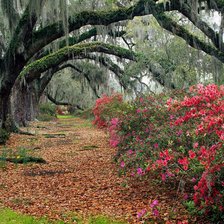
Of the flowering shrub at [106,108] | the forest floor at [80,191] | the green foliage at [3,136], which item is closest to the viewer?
the forest floor at [80,191]

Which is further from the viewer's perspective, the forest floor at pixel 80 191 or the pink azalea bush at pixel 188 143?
the forest floor at pixel 80 191

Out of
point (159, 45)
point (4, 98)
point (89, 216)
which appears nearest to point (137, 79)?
point (159, 45)

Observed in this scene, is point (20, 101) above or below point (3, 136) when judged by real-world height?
above

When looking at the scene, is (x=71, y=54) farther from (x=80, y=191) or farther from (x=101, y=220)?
(x=101, y=220)

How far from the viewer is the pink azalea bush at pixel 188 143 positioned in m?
3.98

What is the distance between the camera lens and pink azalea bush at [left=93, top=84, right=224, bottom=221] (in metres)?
3.98

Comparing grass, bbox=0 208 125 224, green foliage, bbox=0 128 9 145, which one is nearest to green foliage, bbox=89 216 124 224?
grass, bbox=0 208 125 224

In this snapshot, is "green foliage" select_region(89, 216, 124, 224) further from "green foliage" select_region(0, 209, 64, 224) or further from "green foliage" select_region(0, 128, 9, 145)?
"green foliage" select_region(0, 128, 9, 145)

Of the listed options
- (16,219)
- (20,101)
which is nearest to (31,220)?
(16,219)

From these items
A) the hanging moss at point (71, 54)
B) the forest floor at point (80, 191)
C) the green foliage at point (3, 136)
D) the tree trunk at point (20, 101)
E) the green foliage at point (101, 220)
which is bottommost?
the green foliage at point (101, 220)

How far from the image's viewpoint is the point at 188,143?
16.8 ft

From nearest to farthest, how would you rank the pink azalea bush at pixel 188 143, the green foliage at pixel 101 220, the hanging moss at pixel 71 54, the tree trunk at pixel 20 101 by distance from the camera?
the pink azalea bush at pixel 188 143, the green foliage at pixel 101 220, the hanging moss at pixel 71 54, the tree trunk at pixel 20 101

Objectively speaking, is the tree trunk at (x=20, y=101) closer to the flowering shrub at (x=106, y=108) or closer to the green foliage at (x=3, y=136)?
the flowering shrub at (x=106, y=108)

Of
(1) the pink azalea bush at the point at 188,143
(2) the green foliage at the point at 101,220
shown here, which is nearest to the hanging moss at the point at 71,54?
(1) the pink azalea bush at the point at 188,143
